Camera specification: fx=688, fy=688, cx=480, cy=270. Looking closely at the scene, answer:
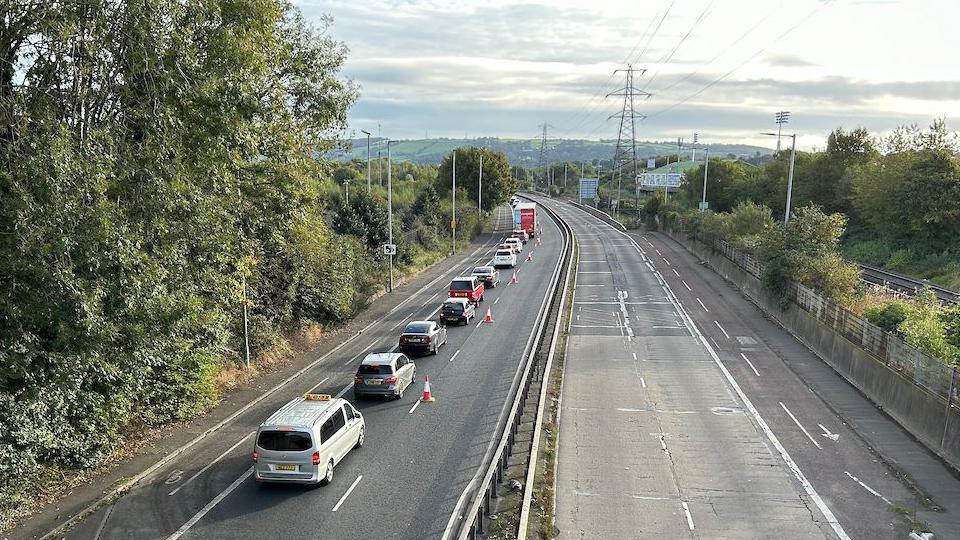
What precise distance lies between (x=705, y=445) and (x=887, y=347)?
9144mm

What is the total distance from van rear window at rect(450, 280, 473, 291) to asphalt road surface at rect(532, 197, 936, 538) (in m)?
6.79

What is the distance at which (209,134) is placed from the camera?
1688 centimetres

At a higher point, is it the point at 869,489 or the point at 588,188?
the point at 588,188

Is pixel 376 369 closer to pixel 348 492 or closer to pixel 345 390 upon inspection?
pixel 345 390

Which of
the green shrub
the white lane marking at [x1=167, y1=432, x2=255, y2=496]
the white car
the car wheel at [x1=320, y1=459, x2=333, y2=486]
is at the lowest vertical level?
the white car

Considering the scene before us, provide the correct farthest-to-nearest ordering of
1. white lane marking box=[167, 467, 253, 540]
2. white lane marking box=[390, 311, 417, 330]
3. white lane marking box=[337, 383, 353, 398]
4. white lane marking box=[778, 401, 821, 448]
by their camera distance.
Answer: white lane marking box=[390, 311, 417, 330] → white lane marking box=[337, 383, 353, 398] → white lane marking box=[778, 401, 821, 448] → white lane marking box=[167, 467, 253, 540]

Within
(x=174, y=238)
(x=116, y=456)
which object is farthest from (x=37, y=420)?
(x=174, y=238)

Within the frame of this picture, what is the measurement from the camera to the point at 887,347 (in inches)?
947

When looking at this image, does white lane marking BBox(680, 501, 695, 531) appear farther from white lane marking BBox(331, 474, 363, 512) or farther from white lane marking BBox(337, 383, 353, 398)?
white lane marking BBox(337, 383, 353, 398)

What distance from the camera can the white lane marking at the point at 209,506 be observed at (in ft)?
45.0

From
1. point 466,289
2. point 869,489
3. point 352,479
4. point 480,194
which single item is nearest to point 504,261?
point 466,289

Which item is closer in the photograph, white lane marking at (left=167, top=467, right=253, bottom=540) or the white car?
white lane marking at (left=167, top=467, right=253, bottom=540)

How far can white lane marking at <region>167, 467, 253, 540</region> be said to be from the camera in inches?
540

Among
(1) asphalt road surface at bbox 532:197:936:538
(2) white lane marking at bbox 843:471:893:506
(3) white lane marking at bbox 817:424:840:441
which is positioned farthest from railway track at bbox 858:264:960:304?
(2) white lane marking at bbox 843:471:893:506
